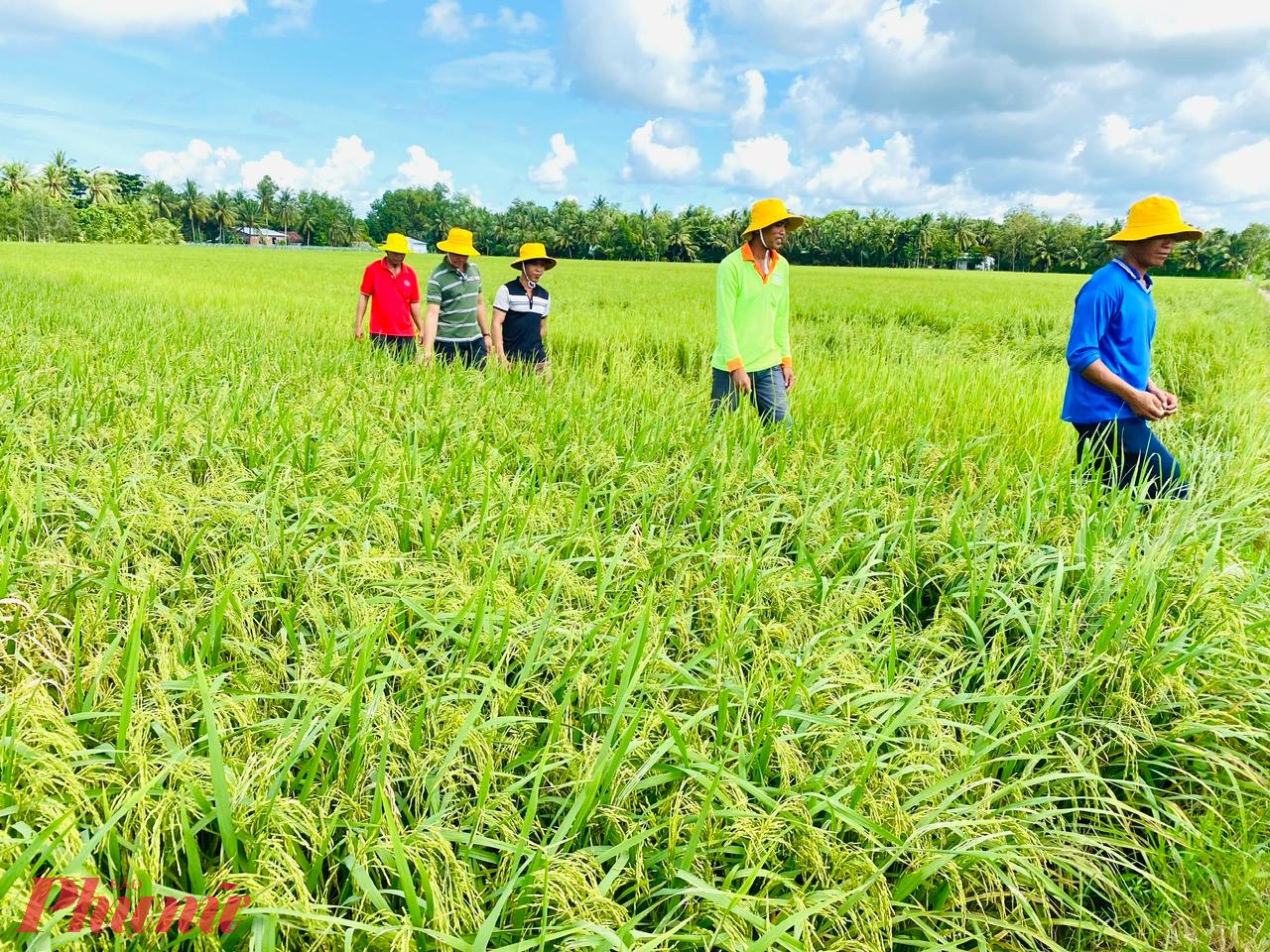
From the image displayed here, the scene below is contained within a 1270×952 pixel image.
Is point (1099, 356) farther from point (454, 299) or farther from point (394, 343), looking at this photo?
point (394, 343)

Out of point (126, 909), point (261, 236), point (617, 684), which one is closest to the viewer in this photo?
point (126, 909)

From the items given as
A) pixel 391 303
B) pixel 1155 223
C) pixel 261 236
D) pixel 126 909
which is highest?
pixel 261 236

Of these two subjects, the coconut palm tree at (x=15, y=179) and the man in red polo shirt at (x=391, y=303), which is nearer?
the man in red polo shirt at (x=391, y=303)

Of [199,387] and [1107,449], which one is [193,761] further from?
[1107,449]

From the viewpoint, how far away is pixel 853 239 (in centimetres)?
6444

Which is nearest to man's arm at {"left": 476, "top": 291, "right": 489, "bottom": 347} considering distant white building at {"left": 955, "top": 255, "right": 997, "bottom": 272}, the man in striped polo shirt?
the man in striped polo shirt

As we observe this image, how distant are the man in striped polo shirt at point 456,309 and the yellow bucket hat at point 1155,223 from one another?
3.99 meters

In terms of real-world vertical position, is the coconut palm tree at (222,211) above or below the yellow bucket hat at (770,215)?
above

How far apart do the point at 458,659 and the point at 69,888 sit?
2.98 feet

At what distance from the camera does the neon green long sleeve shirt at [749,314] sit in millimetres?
4156

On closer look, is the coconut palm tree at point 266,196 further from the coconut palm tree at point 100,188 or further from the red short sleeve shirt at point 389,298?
the red short sleeve shirt at point 389,298

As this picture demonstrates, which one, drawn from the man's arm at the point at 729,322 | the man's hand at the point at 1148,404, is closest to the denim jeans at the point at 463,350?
the man's arm at the point at 729,322

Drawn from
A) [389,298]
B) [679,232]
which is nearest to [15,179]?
[679,232]

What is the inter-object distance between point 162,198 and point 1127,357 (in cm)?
9667
